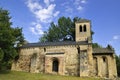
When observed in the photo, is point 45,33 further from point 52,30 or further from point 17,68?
point 17,68

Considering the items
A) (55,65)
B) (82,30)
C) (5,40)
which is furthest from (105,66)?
(5,40)

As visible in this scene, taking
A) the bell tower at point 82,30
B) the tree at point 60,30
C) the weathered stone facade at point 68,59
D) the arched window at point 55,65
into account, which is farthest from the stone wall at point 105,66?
the tree at point 60,30

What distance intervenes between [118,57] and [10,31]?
35.6 meters

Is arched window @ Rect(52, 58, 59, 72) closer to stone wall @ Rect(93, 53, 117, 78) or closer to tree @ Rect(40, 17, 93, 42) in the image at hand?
stone wall @ Rect(93, 53, 117, 78)

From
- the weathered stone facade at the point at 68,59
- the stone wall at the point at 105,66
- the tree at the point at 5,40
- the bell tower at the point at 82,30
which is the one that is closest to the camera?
the tree at the point at 5,40

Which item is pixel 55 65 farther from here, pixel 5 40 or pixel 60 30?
pixel 60 30

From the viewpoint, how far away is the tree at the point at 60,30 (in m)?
52.8

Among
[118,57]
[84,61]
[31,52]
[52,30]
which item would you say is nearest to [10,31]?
[31,52]

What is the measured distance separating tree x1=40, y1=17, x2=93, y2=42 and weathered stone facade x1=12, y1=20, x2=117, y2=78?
1621 cm

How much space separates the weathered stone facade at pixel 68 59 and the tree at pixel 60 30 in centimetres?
1621

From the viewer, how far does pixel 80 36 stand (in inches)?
1587

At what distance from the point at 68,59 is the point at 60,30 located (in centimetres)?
2033

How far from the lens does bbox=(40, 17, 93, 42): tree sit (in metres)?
52.8

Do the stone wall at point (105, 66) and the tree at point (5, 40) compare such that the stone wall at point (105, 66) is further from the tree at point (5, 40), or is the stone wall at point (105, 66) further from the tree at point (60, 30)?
the tree at point (60, 30)
